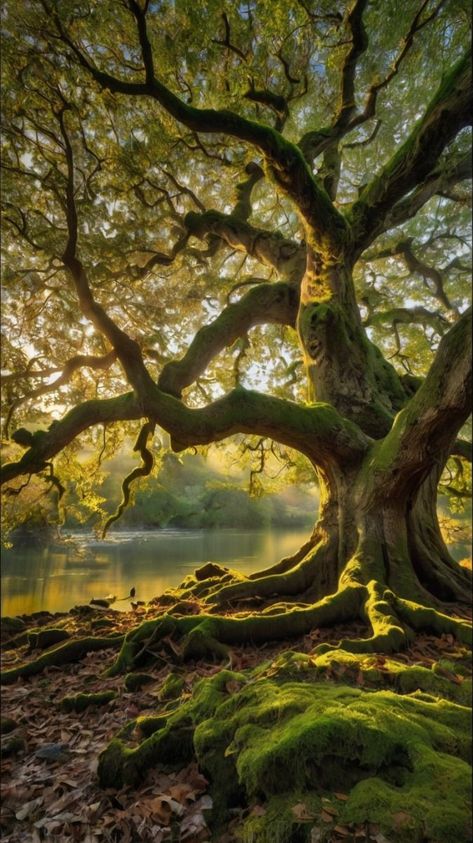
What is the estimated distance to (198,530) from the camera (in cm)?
4716


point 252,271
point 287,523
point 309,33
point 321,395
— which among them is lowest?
point 287,523

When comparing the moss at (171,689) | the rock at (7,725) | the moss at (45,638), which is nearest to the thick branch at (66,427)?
the moss at (45,638)

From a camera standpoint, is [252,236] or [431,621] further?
[252,236]

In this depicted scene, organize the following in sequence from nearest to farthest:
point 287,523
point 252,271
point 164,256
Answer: point 164,256
point 252,271
point 287,523

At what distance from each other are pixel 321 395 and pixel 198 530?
41.7 metres

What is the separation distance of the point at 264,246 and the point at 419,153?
3.90 m

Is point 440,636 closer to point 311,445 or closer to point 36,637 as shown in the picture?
point 311,445

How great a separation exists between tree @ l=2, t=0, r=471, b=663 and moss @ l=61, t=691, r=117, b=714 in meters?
0.99

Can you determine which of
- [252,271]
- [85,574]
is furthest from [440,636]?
[85,574]

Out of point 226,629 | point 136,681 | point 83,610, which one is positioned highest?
point 226,629

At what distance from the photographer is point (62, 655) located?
241 inches

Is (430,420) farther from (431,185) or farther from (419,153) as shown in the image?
(431,185)

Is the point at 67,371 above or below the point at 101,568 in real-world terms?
above

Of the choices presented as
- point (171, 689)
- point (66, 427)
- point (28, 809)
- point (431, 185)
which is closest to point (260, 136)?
point (431, 185)
